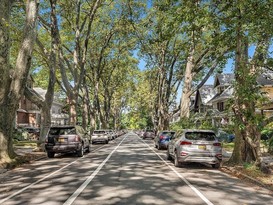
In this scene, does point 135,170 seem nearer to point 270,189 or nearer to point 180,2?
point 270,189

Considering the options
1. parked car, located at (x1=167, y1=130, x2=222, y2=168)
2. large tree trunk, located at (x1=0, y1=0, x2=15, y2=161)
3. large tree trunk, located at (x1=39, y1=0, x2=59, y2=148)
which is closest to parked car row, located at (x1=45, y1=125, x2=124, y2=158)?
large tree trunk, located at (x1=39, y1=0, x2=59, y2=148)

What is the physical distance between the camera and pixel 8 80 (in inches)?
594

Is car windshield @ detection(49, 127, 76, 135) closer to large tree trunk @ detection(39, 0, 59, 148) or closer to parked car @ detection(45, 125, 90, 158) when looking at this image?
parked car @ detection(45, 125, 90, 158)

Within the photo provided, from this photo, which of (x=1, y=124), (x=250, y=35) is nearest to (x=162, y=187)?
(x=250, y=35)

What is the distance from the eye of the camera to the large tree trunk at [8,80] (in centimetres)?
1445

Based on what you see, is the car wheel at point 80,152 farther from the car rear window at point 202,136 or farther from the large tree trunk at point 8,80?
the car rear window at point 202,136

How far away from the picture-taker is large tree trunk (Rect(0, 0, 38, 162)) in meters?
14.4

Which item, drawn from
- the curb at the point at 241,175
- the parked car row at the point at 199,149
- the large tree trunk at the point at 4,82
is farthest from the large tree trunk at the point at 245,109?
the large tree trunk at the point at 4,82

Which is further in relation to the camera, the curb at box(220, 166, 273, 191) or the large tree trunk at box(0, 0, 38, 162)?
the large tree trunk at box(0, 0, 38, 162)

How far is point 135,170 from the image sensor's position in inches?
510

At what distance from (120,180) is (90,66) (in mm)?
36833

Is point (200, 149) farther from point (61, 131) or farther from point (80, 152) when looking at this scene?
point (61, 131)

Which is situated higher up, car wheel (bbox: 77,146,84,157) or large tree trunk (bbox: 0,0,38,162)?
large tree trunk (bbox: 0,0,38,162)

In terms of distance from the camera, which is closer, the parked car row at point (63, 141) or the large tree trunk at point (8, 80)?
the large tree trunk at point (8, 80)
